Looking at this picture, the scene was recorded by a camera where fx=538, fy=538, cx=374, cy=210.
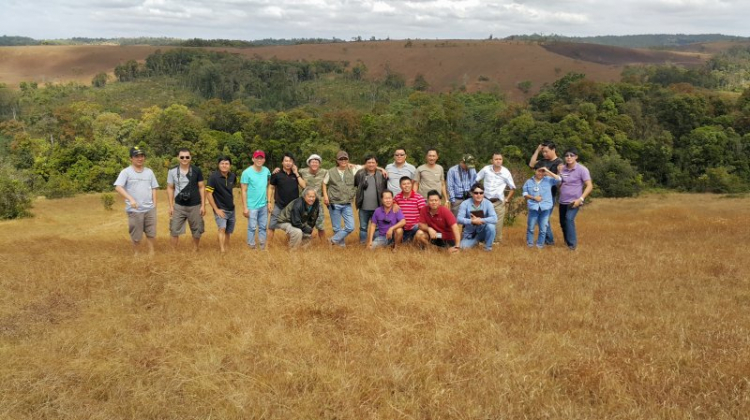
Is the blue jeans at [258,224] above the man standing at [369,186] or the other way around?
the other way around

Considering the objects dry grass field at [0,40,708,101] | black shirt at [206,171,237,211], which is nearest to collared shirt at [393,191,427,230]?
black shirt at [206,171,237,211]

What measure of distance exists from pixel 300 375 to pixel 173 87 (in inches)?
5011

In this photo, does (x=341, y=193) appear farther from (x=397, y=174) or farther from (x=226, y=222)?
(x=226, y=222)

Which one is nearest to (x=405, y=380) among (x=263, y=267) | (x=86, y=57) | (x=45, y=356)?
(x=45, y=356)

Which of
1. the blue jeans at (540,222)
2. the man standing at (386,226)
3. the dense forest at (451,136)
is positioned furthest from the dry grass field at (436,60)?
the man standing at (386,226)

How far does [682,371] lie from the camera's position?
4184 millimetres

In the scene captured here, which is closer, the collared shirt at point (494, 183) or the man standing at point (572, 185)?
the man standing at point (572, 185)

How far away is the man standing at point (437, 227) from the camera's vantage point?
26.7 feet

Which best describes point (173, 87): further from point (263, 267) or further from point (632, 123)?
point (263, 267)

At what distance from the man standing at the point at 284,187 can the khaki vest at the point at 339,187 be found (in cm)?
46

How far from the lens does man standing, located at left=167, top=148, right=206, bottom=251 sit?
8336 millimetres

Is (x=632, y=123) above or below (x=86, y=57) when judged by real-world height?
below

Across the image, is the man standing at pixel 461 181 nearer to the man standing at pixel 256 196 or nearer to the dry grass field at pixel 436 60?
the man standing at pixel 256 196

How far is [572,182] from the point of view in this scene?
8734 millimetres
